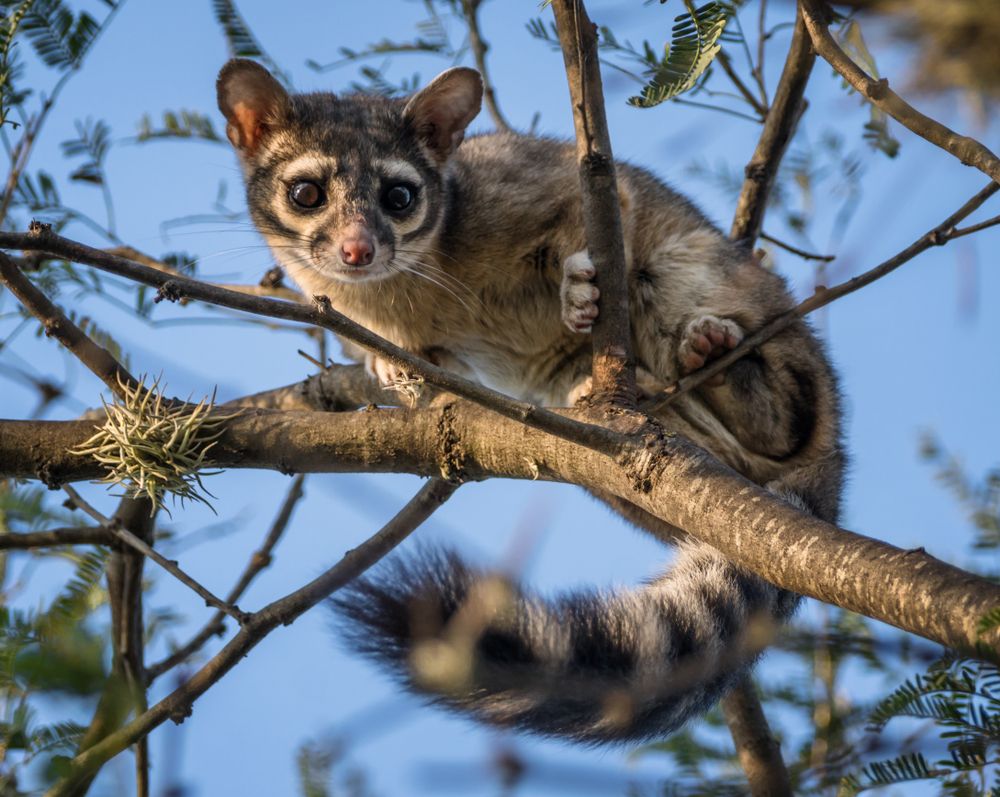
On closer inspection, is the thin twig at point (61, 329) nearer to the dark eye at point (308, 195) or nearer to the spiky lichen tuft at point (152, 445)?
the spiky lichen tuft at point (152, 445)

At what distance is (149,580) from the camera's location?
15.1ft

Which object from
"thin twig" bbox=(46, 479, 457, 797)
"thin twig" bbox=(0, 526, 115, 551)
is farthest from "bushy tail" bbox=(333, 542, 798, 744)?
"thin twig" bbox=(0, 526, 115, 551)

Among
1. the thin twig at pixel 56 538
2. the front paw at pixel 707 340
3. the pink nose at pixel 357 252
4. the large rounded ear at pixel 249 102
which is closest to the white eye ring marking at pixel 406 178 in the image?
the pink nose at pixel 357 252

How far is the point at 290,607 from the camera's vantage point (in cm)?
319

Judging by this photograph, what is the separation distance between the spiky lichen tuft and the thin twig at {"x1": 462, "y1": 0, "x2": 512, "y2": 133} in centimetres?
219

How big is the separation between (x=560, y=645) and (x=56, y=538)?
1.79 m

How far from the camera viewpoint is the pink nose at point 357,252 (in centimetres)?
408

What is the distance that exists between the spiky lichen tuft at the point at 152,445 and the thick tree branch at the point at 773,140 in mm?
2506

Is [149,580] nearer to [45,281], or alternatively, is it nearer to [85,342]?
[45,281]

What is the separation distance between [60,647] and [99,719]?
0.33 meters

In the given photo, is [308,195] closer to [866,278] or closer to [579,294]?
[579,294]

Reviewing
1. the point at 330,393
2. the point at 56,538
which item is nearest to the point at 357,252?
the point at 330,393

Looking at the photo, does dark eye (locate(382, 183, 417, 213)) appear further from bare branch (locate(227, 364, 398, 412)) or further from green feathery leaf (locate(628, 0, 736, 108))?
green feathery leaf (locate(628, 0, 736, 108))

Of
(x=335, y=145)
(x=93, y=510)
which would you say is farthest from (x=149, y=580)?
(x=335, y=145)
